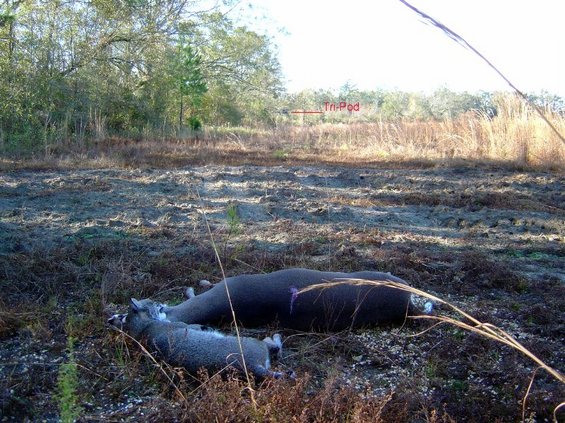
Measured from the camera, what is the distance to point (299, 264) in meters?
5.76

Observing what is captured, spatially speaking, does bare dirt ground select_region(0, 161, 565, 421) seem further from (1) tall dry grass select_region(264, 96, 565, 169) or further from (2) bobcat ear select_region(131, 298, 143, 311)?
(1) tall dry grass select_region(264, 96, 565, 169)

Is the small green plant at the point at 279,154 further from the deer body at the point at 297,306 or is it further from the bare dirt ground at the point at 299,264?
the deer body at the point at 297,306

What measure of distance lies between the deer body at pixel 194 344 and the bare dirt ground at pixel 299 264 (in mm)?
142

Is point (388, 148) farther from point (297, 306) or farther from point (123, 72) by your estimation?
point (297, 306)

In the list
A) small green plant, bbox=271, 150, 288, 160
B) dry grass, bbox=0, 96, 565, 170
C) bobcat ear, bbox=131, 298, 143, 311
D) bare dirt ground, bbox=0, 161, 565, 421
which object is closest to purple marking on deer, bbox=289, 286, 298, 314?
bare dirt ground, bbox=0, 161, 565, 421

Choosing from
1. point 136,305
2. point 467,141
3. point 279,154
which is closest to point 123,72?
point 279,154

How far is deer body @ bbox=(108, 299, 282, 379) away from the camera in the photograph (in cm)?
370

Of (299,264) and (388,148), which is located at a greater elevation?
(388,148)

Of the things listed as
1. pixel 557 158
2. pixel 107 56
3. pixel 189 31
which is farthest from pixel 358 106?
pixel 557 158

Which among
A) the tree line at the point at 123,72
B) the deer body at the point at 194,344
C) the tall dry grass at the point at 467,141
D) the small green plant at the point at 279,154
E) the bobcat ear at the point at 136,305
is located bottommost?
the deer body at the point at 194,344

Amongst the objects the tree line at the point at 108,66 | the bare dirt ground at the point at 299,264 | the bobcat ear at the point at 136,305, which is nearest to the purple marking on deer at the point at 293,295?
the bare dirt ground at the point at 299,264

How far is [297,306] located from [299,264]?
1.22m

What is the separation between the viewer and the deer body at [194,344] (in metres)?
3.70

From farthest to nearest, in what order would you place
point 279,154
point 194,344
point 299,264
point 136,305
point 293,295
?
point 279,154
point 299,264
point 293,295
point 136,305
point 194,344
